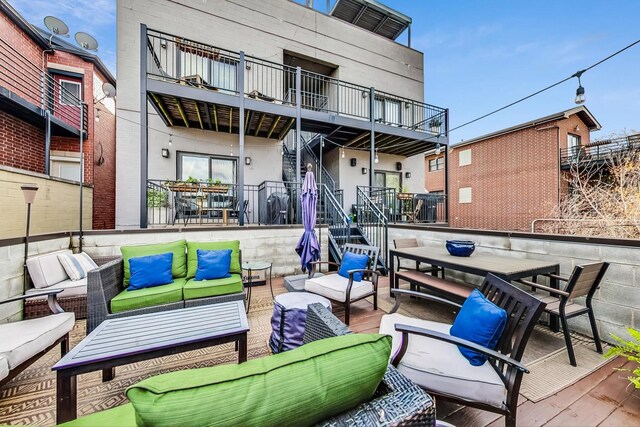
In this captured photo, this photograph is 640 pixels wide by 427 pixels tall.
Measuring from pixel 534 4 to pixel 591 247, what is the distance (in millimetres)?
8089

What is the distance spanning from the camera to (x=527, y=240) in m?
3.58

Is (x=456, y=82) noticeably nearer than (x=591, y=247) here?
No

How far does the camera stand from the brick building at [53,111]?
19.8 feet

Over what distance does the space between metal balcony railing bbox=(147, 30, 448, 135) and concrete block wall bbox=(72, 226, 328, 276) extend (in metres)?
3.50

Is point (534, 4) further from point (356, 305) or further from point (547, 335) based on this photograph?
point (356, 305)

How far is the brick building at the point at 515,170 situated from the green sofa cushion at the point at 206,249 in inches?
376

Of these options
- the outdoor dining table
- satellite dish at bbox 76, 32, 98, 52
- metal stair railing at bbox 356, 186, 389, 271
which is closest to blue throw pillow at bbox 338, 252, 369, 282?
the outdoor dining table

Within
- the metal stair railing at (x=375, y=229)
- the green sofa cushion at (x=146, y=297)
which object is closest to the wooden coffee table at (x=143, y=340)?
the green sofa cushion at (x=146, y=297)

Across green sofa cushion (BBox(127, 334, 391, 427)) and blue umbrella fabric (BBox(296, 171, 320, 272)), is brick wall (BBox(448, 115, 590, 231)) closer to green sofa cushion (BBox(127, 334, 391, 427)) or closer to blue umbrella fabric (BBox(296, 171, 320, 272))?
blue umbrella fabric (BBox(296, 171, 320, 272))

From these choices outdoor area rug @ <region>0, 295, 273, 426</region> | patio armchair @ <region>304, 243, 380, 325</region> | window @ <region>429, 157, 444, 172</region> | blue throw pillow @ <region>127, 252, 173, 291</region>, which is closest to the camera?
outdoor area rug @ <region>0, 295, 273, 426</region>

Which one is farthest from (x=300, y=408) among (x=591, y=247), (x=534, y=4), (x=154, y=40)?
(x=534, y=4)

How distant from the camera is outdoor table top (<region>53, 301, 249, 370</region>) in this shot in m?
1.71

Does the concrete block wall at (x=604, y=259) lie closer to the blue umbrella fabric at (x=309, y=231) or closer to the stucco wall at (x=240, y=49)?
the blue umbrella fabric at (x=309, y=231)

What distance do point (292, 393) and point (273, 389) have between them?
0.07 metres
